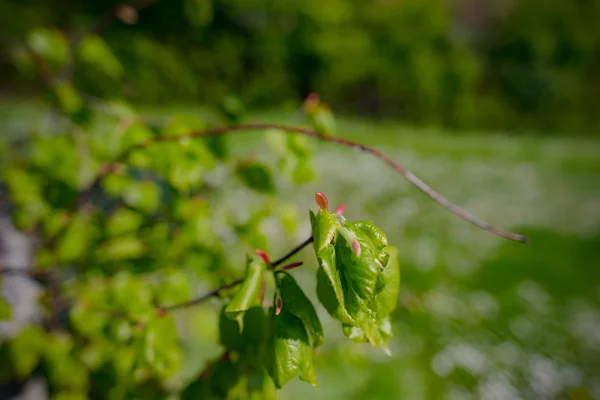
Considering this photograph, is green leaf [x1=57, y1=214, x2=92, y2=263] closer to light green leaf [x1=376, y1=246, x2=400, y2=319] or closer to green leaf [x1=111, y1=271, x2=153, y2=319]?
green leaf [x1=111, y1=271, x2=153, y2=319]

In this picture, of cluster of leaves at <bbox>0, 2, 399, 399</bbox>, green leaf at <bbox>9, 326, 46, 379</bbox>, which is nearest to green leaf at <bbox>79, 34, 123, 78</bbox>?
cluster of leaves at <bbox>0, 2, 399, 399</bbox>

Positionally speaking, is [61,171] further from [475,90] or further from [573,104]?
[573,104]

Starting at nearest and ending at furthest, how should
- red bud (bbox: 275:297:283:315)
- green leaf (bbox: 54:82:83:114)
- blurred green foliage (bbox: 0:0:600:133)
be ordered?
red bud (bbox: 275:297:283:315) → green leaf (bbox: 54:82:83:114) → blurred green foliage (bbox: 0:0:600:133)

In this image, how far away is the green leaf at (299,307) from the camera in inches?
23.5

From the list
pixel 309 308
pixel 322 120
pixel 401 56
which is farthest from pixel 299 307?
pixel 401 56

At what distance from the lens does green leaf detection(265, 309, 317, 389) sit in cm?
57

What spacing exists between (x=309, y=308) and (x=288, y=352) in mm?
70

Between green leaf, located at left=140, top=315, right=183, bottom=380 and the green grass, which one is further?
the green grass

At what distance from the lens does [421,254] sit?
452cm

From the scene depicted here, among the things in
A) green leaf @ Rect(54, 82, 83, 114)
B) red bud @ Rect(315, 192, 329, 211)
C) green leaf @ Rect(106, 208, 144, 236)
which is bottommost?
green leaf @ Rect(106, 208, 144, 236)

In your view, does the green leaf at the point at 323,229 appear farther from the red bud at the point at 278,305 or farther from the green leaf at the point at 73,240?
the green leaf at the point at 73,240

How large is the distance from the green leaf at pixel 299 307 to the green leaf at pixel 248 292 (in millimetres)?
35

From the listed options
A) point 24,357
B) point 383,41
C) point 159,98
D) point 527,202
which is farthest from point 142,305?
point 383,41

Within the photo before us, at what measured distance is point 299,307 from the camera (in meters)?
0.60
